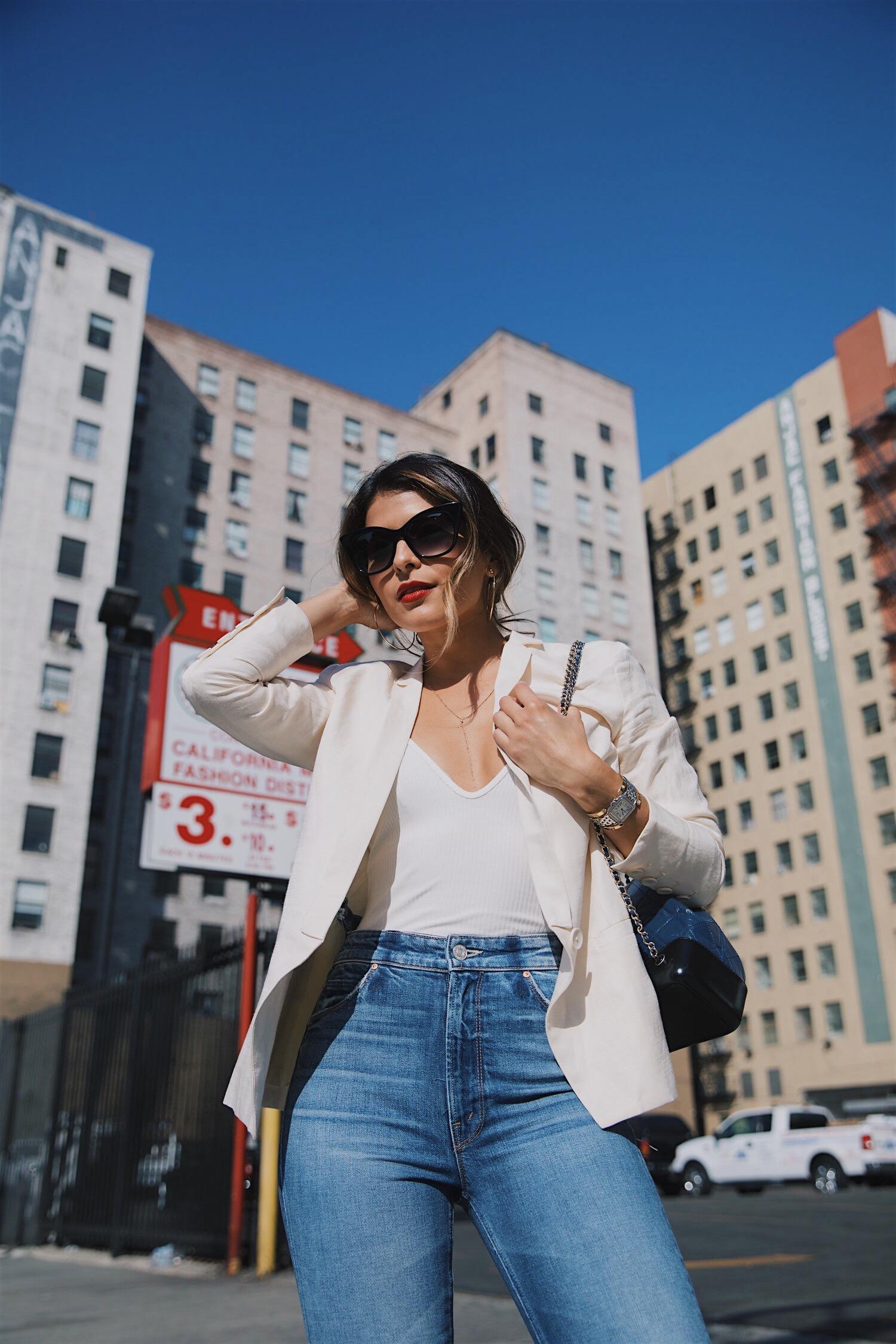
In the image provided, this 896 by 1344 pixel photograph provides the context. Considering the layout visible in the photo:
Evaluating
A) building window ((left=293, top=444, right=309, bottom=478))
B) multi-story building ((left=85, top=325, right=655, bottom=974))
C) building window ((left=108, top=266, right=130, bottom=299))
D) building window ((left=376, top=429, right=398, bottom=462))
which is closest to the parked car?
multi-story building ((left=85, top=325, right=655, bottom=974))

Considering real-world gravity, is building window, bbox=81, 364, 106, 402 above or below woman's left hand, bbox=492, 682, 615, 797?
above

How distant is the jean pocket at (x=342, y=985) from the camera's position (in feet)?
5.88

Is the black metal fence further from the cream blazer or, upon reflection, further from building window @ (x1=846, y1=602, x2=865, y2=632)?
building window @ (x1=846, y1=602, x2=865, y2=632)

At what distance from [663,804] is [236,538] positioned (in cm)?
4992

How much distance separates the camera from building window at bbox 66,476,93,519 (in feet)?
144

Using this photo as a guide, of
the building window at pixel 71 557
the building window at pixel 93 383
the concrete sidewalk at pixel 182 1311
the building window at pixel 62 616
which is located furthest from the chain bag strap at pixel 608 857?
the building window at pixel 93 383

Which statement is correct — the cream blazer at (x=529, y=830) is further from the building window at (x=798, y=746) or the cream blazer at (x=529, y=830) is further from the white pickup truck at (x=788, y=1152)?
the building window at (x=798, y=746)

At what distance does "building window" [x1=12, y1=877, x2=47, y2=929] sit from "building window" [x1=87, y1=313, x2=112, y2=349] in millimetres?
22869

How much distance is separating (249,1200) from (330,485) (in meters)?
48.3

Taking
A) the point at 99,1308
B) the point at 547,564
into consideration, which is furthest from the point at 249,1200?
the point at 547,564

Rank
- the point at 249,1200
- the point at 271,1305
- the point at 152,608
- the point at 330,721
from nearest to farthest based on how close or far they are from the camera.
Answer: the point at 330,721 < the point at 271,1305 < the point at 249,1200 < the point at 152,608

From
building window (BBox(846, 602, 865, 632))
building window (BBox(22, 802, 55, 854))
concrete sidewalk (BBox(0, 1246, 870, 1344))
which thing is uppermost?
building window (BBox(846, 602, 865, 632))

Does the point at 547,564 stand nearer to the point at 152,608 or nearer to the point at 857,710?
the point at 857,710

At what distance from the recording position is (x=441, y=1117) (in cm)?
171
